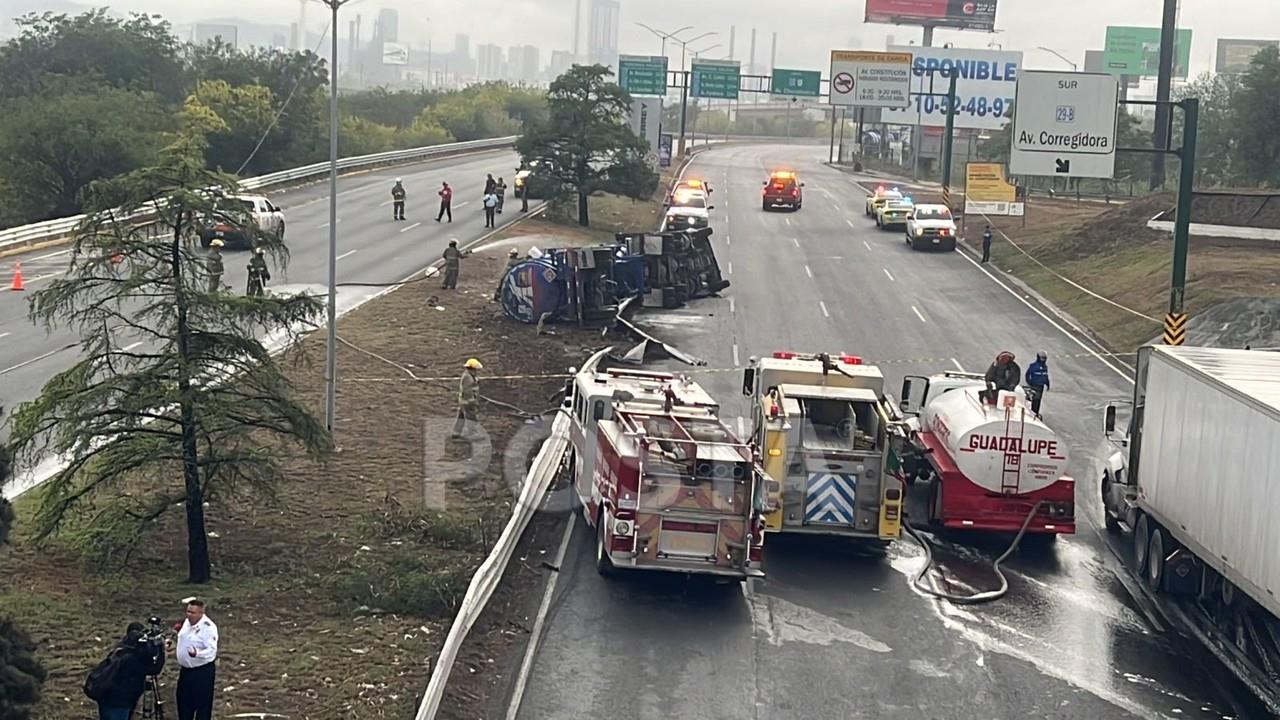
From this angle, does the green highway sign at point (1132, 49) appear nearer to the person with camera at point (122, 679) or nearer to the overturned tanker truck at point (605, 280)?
the overturned tanker truck at point (605, 280)

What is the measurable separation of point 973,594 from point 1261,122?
50072mm

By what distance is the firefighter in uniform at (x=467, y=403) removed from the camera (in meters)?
26.5

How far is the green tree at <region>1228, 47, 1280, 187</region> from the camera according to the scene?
207ft

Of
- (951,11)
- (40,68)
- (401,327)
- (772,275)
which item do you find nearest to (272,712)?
(401,327)

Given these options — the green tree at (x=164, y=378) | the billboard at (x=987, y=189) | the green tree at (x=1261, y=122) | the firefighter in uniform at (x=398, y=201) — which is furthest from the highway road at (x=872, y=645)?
the green tree at (x=1261, y=122)

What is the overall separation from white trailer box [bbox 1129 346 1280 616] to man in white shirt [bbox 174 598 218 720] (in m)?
10.5

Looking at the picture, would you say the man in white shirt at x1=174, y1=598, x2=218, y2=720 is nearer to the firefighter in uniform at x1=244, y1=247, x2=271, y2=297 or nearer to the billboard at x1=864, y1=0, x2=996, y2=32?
the firefighter in uniform at x1=244, y1=247, x2=271, y2=297

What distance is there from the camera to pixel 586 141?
61.2 meters

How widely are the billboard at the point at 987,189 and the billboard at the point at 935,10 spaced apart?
77.3 meters

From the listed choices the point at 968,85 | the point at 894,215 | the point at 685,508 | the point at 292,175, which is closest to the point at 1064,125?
the point at 894,215

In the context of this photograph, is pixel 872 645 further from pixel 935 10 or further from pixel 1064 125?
pixel 935 10

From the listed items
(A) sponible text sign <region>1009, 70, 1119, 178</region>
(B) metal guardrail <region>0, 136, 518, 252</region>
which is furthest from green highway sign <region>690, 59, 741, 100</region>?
(A) sponible text sign <region>1009, 70, 1119, 178</region>

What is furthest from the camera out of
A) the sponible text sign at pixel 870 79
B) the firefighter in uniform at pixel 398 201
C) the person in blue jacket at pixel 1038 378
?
the sponible text sign at pixel 870 79

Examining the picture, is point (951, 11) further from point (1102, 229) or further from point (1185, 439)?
point (1185, 439)
